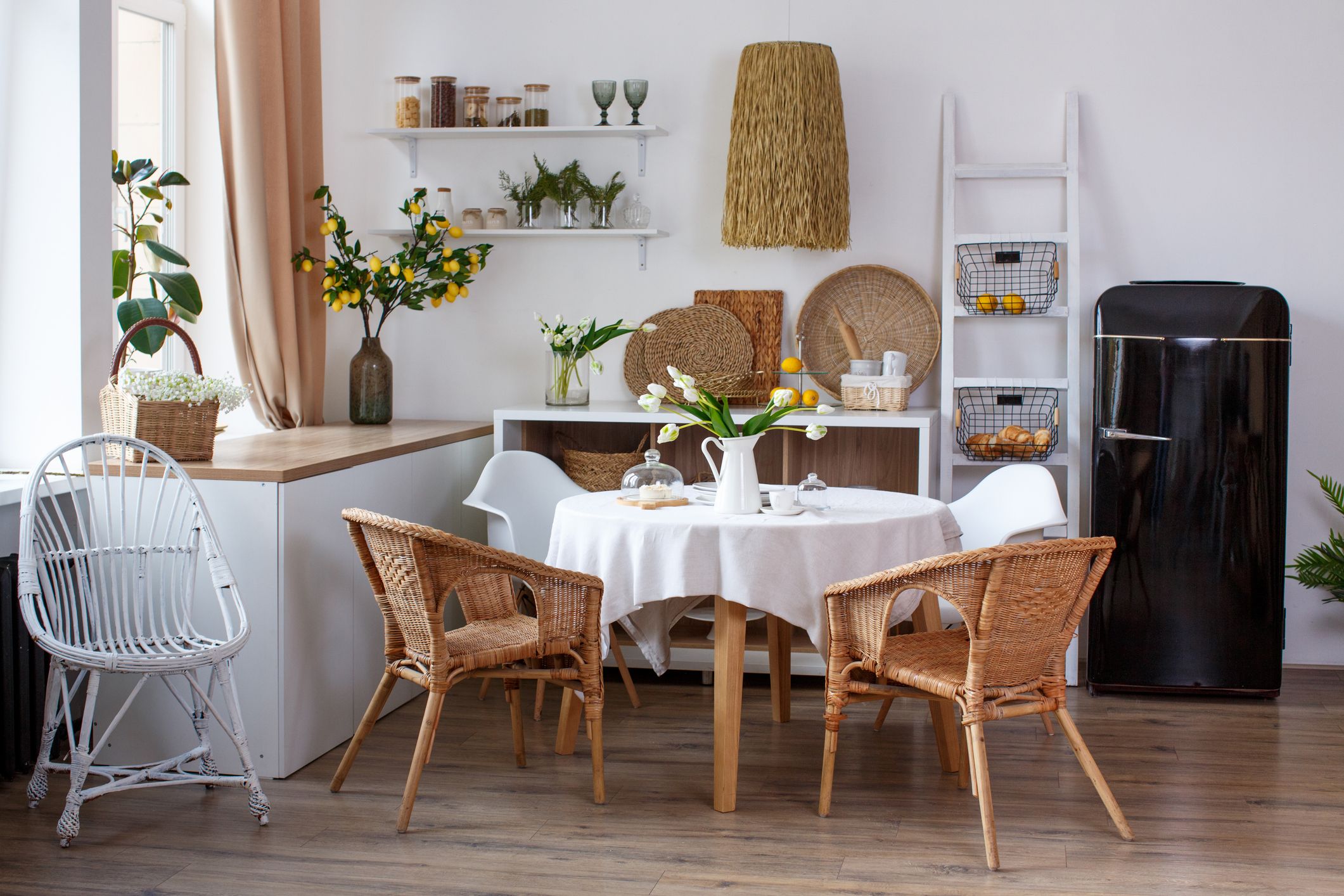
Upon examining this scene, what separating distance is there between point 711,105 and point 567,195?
23.6 inches

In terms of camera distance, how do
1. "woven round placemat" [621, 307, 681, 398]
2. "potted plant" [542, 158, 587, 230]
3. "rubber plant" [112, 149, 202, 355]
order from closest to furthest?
"rubber plant" [112, 149, 202, 355] → "potted plant" [542, 158, 587, 230] → "woven round placemat" [621, 307, 681, 398]

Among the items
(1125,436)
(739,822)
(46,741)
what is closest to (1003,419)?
(1125,436)

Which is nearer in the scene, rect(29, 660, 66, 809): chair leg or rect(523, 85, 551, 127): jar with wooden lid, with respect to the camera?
rect(29, 660, 66, 809): chair leg

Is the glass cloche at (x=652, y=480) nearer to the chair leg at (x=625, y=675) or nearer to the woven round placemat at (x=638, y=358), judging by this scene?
the chair leg at (x=625, y=675)

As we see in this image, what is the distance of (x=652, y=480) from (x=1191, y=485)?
1715 millimetres

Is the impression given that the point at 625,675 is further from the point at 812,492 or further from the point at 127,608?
the point at 127,608

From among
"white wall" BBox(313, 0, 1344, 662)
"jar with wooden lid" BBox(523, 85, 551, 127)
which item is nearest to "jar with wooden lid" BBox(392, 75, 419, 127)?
"white wall" BBox(313, 0, 1344, 662)

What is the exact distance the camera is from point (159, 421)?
302 centimetres

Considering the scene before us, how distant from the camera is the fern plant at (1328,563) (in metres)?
3.98

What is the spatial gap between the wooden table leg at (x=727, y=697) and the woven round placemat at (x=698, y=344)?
162 cm

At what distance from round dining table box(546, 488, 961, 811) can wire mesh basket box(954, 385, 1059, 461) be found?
1.04 metres

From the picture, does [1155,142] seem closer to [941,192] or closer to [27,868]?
[941,192]

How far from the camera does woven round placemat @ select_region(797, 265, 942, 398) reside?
430 cm

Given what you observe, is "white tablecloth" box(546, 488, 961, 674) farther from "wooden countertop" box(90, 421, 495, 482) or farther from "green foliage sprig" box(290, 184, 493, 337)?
"green foliage sprig" box(290, 184, 493, 337)
